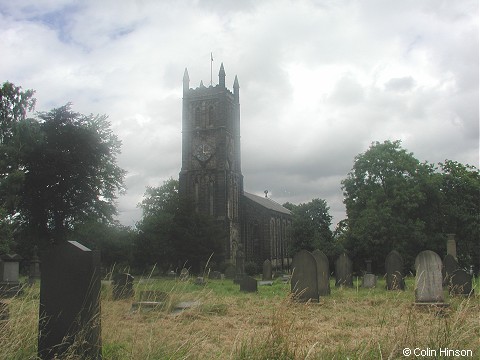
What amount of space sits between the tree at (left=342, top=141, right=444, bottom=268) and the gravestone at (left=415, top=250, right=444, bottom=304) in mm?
19763

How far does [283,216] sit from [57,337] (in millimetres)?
52990

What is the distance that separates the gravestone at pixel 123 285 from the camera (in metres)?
11.6

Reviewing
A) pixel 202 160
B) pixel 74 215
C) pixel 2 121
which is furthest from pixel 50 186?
pixel 202 160

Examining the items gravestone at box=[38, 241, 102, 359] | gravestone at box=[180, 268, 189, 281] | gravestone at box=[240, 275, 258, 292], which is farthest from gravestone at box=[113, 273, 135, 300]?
gravestone at box=[38, 241, 102, 359]

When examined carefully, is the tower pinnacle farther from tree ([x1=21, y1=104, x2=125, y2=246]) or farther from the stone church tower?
tree ([x1=21, y1=104, x2=125, y2=246])

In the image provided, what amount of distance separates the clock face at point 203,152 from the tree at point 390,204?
19485mm

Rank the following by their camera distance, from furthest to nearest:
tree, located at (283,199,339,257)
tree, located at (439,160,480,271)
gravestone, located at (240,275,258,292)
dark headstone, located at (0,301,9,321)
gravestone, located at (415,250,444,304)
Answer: tree, located at (283,199,339,257)
tree, located at (439,160,480,271)
gravestone, located at (240,275,258,292)
gravestone, located at (415,250,444,304)
dark headstone, located at (0,301,9,321)

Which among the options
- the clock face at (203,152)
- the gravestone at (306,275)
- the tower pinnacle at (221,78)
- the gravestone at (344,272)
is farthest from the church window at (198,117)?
the gravestone at (306,275)

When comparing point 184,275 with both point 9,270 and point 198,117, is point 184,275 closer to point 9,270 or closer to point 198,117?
point 9,270

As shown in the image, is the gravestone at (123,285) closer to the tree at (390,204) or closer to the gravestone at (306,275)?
the gravestone at (306,275)

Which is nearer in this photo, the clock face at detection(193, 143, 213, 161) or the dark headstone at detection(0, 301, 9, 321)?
the dark headstone at detection(0, 301, 9, 321)

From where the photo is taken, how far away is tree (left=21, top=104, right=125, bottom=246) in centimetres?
3005

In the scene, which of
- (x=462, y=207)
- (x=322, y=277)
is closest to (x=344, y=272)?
(x=322, y=277)

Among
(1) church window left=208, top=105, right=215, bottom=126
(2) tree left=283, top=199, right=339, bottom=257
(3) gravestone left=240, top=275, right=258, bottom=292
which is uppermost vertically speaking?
(1) church window left=208, top=105, right=215, bottom=126
